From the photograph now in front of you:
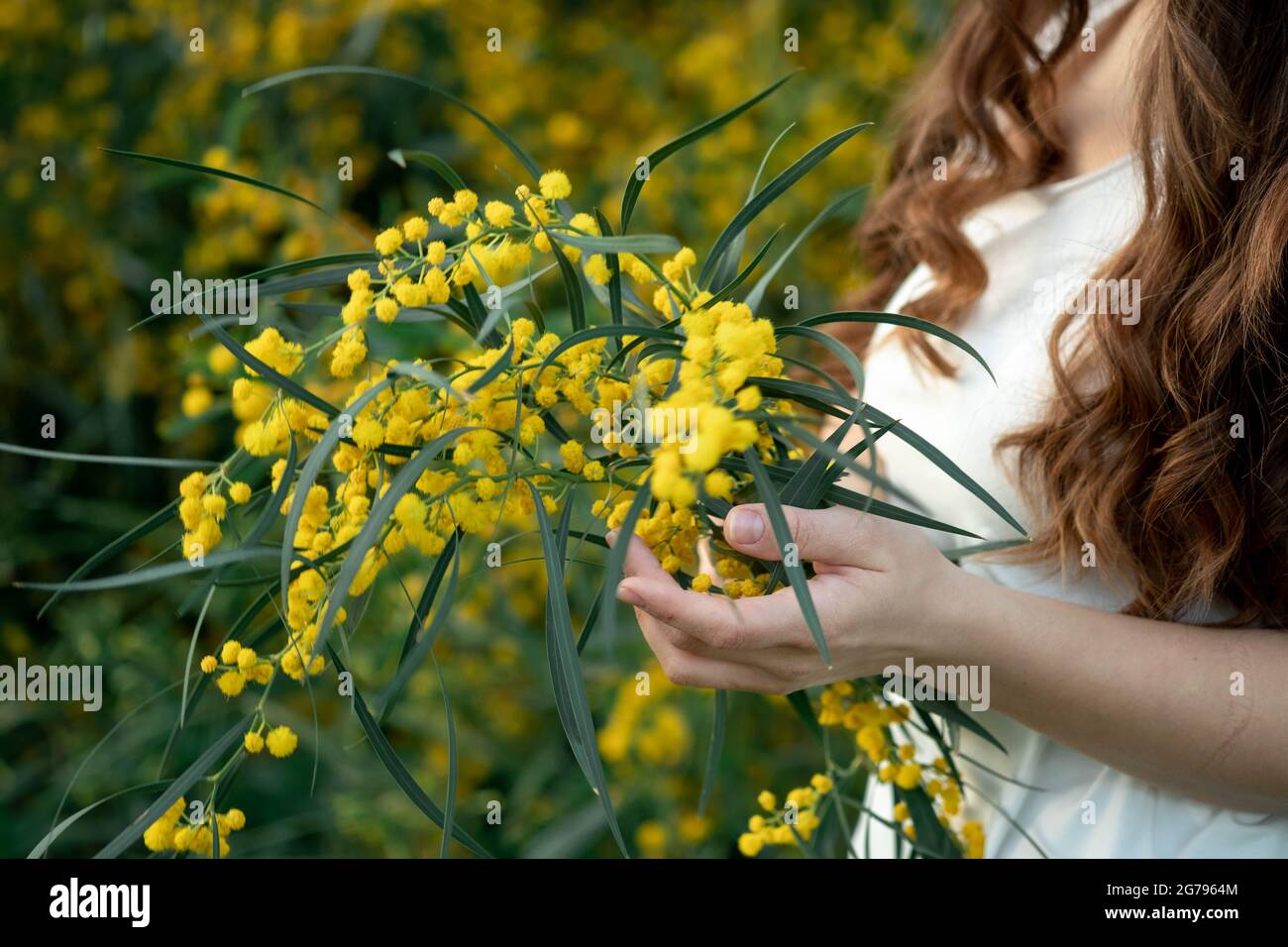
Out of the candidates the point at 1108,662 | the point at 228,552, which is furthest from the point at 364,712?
the point at 1108,662

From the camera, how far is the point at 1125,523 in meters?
0.67

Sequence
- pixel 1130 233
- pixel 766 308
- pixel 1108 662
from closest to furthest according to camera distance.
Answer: pixel 1108 662 → pixel 1130 233 → pixel 766 308

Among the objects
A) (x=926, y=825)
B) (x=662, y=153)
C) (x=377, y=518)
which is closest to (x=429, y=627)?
(x=377, y=518)

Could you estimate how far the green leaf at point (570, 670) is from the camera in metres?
0.45

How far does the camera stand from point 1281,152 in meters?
0.64

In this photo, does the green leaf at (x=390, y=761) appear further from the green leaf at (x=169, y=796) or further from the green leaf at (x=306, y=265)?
the green leaf at (x=306, y=265)

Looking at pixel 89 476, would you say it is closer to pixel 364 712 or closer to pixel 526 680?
pixel 526 680

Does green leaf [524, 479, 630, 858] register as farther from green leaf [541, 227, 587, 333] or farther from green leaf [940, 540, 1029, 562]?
green leaf [940, 540, 1029, 562]

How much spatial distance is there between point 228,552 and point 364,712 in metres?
0.10

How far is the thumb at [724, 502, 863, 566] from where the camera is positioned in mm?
484

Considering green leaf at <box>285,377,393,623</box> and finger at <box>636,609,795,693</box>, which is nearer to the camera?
green leaf at <box>285,377,393,623</box>

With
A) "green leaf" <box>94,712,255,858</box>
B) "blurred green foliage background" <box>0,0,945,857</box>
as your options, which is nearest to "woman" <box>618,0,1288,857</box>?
"green leaf" <box>94,712,255,858</box>

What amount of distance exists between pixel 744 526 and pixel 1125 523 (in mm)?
325

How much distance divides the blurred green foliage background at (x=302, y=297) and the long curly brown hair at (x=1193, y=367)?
27.1 inches
